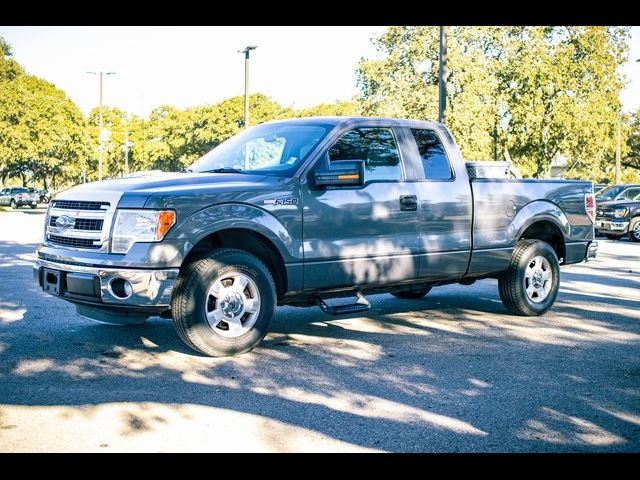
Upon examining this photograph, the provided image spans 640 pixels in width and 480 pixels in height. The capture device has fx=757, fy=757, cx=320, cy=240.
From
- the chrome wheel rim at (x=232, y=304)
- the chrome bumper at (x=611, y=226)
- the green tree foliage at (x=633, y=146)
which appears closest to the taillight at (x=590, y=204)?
the chrome wheel rim at (x=232, y=304)

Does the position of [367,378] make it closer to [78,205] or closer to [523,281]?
[78,205]

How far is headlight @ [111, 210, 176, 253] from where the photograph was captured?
18.8 feet

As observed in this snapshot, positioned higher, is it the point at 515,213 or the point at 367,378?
the point at 515,213

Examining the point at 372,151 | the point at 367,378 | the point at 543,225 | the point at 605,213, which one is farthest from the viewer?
the point at 605,213

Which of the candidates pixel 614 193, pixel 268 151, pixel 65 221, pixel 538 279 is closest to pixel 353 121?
pixel 268 151

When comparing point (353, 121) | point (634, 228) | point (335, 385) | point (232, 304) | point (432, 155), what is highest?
point (353, 121)

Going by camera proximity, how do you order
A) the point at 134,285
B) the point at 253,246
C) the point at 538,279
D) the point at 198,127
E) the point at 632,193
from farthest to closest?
the point at 198,127, the point at 632,193, the point at 538,279, the point at 253,246, the point at 134,285

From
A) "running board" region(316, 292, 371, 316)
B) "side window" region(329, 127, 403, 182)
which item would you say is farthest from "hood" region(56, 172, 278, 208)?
"running board" region(316, 292, 371, 316)

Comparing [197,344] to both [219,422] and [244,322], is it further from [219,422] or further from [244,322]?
[219,422]

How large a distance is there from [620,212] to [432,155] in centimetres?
1688

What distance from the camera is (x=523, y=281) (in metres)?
8.07

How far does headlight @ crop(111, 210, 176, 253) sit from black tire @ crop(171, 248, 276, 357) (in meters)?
0.42

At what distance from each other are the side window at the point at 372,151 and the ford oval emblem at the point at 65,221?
2267mm

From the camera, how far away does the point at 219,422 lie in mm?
4383
